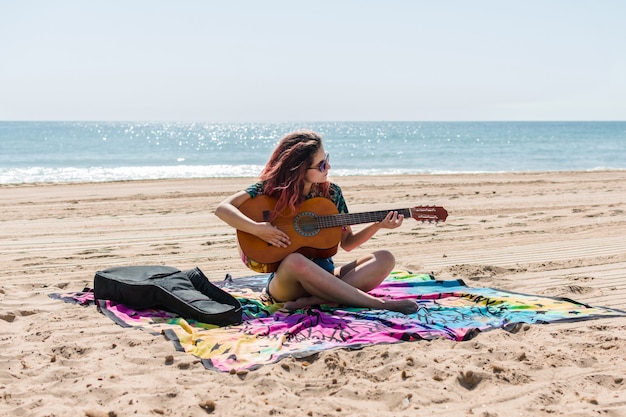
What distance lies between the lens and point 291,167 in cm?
486

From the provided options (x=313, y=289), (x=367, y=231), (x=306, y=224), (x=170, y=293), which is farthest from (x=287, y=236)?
(x=170, y=293)

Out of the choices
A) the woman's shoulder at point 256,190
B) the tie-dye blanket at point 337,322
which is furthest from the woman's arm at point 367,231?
the woman's shoulder at point 256,190

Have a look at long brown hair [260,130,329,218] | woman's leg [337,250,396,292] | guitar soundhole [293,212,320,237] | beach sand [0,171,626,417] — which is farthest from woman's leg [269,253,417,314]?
beach sand [0,171,626,417]

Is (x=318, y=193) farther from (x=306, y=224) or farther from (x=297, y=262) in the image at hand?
(x=297, y=262)

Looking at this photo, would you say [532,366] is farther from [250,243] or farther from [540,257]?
[540,257]

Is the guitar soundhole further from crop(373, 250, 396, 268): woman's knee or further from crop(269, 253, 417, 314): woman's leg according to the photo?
crop(373, 250, 396, 268): woman's knee

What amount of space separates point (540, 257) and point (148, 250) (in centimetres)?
438

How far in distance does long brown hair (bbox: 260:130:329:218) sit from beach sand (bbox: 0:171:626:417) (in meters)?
1.37

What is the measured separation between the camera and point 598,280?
583 cm

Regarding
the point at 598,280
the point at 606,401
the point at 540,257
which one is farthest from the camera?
the point at 540,257

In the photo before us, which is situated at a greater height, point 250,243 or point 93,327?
point 250,243

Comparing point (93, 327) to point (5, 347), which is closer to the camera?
point (5, 347)

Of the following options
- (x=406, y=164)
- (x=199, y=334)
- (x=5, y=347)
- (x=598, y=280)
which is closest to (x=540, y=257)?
(x=598, y=280)

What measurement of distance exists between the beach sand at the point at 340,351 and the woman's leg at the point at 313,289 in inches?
31.3
